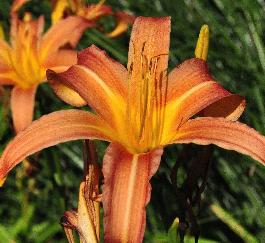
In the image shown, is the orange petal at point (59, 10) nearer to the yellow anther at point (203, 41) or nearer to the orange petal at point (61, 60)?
the orange petal at point (61, 60)

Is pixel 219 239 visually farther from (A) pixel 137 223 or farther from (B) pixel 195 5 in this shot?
(A) pixel 137 223

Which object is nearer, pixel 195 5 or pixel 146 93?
pixel 146 93

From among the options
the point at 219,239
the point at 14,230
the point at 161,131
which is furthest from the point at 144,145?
the point at 219,239

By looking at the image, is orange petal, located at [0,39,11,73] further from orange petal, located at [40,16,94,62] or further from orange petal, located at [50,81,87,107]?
orange petal, located at [50,81,87,107]

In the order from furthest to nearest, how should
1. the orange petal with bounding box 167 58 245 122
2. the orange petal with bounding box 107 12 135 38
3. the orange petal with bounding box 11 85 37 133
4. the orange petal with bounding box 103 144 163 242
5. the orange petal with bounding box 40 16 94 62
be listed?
the orange petal with bounding box 107 12 135 38, the orange petal with bounding box 40 16 94 62, the orange petal with bounding box 11 85 37 133, the orange petal with bounding box 167 58 245 122, the orange petal with bounding box 103 144 163 242

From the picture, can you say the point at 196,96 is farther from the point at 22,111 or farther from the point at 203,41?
the point at 22,111

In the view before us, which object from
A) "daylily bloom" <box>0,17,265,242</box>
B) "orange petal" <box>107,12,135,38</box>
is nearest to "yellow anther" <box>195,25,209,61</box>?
"daylily bloom" <box>0,17,265,242</box>

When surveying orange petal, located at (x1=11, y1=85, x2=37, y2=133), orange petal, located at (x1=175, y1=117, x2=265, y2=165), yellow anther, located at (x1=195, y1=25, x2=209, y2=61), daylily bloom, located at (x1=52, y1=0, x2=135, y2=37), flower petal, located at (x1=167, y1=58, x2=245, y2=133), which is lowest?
orange petal, located at (x1=11, y1=85, x2=37, y2=133)
